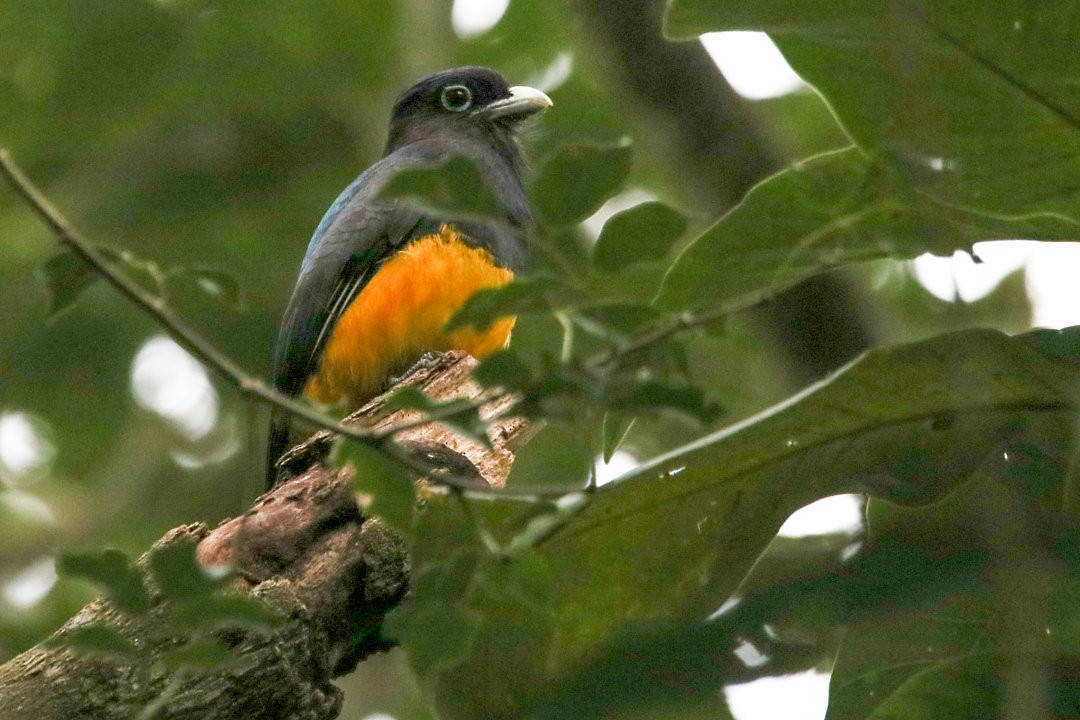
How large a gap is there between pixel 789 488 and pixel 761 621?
0.71 m

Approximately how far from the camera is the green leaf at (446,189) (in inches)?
57.9

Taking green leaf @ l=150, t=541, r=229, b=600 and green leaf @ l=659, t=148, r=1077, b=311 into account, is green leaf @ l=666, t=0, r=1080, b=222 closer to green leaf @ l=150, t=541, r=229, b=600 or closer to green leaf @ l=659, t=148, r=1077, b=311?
green leaf @ l=659, t=148, r=1077, b=311

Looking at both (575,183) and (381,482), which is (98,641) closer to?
(381,482)

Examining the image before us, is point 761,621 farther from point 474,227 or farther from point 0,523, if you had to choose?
point 0,523

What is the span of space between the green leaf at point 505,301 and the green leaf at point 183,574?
35cm

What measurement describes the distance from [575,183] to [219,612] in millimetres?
575

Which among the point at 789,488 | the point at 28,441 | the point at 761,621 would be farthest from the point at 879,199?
the point at 28,441

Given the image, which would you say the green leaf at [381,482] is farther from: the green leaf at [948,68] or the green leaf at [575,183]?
the green leaf at [948,68]

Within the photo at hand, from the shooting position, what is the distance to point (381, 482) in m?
1.58

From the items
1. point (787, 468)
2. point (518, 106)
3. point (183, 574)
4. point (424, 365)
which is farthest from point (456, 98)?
point (183, 574)

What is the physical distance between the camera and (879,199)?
5.55 ft

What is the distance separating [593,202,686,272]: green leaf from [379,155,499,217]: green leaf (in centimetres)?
13

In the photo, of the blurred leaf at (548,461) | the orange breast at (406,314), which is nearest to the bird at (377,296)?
the orange breast at (406,314)

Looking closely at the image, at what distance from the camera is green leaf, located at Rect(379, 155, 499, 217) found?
1.47 metres
